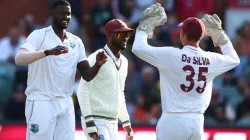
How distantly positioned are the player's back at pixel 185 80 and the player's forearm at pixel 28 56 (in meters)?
1.21

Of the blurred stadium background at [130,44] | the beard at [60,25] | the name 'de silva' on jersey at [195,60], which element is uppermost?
the beard at [60,25]

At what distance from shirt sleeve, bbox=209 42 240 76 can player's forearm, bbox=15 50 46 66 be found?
69.0 inches

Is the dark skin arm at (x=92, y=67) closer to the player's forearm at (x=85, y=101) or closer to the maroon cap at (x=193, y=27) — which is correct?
the player's forearm at (x=85, y=101)

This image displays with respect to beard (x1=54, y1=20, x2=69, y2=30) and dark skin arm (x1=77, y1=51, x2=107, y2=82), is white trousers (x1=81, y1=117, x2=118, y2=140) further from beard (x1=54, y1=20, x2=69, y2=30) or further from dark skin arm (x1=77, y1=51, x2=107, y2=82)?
beard (x1=54, y1=20, x2=69, y2=30)

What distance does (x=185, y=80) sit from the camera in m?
9.44

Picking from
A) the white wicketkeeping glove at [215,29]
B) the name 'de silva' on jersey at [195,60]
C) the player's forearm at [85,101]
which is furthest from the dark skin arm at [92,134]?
the white wicketkeeping glove at [215,29]

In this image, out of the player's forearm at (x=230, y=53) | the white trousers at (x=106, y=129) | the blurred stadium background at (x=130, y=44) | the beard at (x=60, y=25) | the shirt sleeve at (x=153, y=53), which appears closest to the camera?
the shirt sleeve at (x=153, y=53)

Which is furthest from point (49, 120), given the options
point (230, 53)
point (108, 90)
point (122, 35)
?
point (230, 53)

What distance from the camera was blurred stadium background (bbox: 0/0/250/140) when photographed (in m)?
14.9

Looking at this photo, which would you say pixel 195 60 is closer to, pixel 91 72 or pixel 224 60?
pixel 224 60

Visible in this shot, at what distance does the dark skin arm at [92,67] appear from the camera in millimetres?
9547

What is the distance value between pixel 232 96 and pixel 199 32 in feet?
20.0

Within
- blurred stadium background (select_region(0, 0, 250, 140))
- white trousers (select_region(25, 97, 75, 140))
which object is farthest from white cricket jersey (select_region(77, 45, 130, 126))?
blurred stadium background (select_region(0, 0, 250, 140))

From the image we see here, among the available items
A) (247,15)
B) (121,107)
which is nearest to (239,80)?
(247,15)
